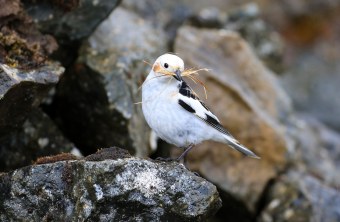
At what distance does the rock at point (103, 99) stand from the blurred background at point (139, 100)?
15 mm

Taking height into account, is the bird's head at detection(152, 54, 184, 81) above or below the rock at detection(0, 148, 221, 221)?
above

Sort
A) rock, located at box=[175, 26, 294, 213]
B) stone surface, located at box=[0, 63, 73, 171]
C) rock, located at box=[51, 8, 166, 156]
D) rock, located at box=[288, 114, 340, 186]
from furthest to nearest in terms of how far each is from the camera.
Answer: rock, located at box=[288, 114, 340, 186] < rock, located at box=[175, 26, 294, 213] < rock, located at box=[51, 8, 166, 156] < stone surface, located at box=[0, 63, 73, 171]

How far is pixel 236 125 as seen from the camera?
10.8m

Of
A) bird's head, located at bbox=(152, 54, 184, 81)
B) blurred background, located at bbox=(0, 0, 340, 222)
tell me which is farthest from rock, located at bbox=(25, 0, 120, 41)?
bird's head, located at bbox=(152, 54, 184, 81)

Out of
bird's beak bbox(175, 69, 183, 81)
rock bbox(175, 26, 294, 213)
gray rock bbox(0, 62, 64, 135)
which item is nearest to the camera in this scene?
gray rock bbox(0, 62, 64, 135)

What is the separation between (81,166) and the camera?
6.41 meters

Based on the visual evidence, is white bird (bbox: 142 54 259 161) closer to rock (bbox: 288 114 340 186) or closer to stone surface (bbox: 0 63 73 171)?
stone surface (bbox: 0 63 73 171)

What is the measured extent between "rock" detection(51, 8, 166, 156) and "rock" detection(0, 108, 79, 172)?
583 millimetres

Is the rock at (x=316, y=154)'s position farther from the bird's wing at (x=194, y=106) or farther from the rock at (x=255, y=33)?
the bird's wing at (x=194, y=106)

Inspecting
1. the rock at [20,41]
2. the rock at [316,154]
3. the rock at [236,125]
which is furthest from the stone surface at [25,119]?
the rock at [316,154]

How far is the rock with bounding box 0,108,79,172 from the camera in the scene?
8672mm

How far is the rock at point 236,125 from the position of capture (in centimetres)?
1051

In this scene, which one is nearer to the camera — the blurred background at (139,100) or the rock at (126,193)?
the rock at (126,193)

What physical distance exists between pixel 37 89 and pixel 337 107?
11573mm
